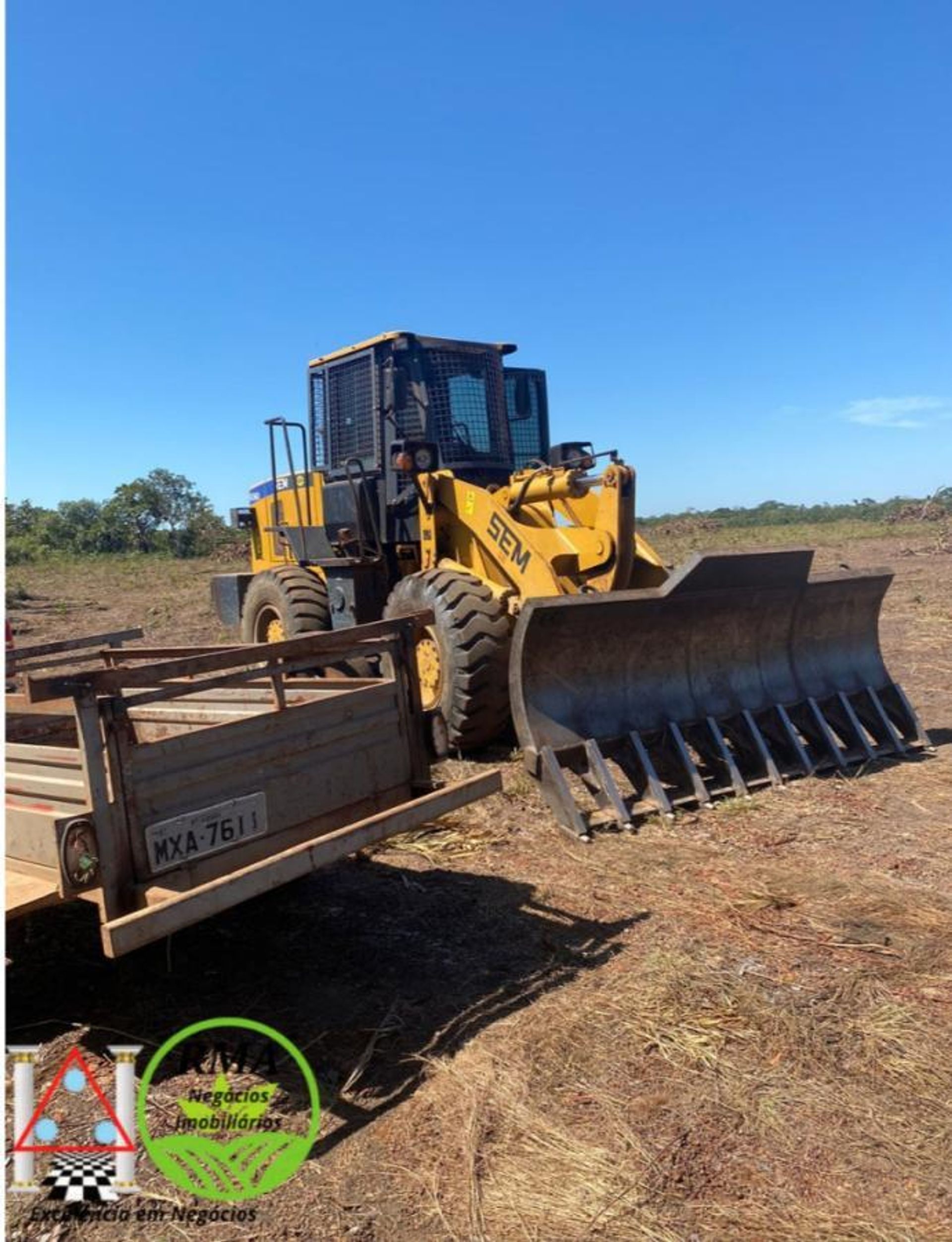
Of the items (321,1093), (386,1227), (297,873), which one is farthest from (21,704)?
(386,1227)

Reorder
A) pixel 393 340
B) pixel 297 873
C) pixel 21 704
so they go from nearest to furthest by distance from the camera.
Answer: pixel 297 873 < pixel 21 704 < pixel 393 340

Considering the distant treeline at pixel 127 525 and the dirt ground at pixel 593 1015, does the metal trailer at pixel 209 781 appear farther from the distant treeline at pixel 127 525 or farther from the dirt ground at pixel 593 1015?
the distant treeline at pixel 127 525

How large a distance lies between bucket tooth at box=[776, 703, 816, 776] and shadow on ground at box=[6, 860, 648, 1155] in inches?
100

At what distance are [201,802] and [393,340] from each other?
5.54 meters

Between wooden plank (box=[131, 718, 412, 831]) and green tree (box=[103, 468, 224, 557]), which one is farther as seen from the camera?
green tree (box=[103, 468, 224, 557])

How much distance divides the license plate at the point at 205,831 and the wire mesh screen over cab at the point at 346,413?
5138mm

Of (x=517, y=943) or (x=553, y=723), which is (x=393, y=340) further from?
(x=517, y=943)

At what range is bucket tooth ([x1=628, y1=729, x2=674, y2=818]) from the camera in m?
5.50

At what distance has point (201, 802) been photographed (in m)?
3.28

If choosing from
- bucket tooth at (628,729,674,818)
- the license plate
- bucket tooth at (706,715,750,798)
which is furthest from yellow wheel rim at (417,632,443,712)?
the license plate

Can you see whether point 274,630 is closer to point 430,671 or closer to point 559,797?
point 430,671

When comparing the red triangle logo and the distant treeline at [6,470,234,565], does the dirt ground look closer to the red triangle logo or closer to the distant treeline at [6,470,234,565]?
the red triangle logo

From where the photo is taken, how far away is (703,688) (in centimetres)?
642

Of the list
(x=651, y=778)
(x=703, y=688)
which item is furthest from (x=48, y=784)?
(x=703, y=688)
